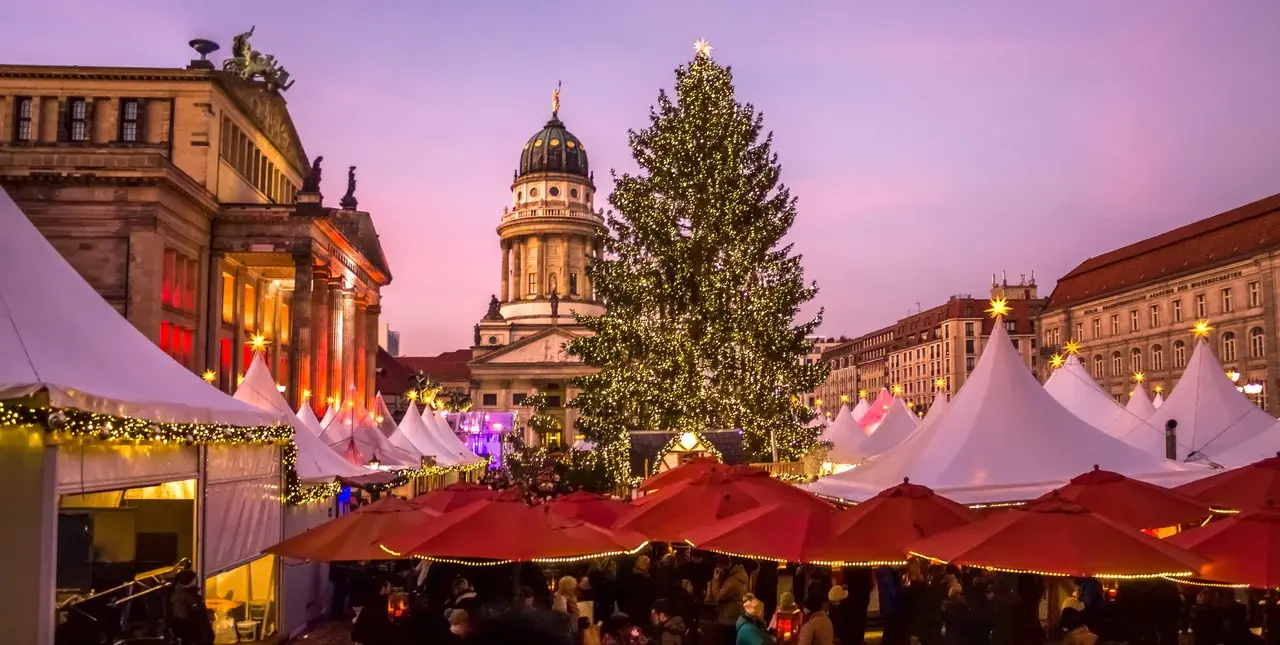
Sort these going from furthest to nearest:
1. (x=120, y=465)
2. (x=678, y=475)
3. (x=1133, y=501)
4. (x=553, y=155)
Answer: (x=553, y=155) → (x=678, y=475) → (x=1133, y=501) → (x=120, y=465)

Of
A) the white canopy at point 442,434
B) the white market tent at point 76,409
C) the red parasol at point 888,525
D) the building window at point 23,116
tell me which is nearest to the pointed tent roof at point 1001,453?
the red parasol at point 888,525

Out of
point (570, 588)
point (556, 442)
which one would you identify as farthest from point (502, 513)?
point (556, 442)

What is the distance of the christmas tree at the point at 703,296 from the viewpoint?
31.9 metres

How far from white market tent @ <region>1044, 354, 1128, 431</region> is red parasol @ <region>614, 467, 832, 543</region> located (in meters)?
14.5

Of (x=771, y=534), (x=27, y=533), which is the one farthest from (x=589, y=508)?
(x=27, y=533)

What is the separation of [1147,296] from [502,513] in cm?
6655

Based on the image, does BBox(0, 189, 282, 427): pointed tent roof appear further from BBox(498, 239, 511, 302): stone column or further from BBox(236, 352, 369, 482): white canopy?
BBox(498, 239, 511, 302): stone column

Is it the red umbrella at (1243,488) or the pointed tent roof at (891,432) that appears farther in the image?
the pointed tent roof at (891,432)

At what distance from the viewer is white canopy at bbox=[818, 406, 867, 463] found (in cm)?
A: 3275

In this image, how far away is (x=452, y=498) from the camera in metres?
14.0

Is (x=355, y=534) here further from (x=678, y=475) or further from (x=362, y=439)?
(x=362, y=439)

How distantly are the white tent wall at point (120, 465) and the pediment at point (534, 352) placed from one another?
95.3m

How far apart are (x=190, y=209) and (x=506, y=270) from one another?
82530 mm

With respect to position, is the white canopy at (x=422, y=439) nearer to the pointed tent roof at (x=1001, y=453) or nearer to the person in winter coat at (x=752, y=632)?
the pointed tent roof at (x=1001, y=453)
